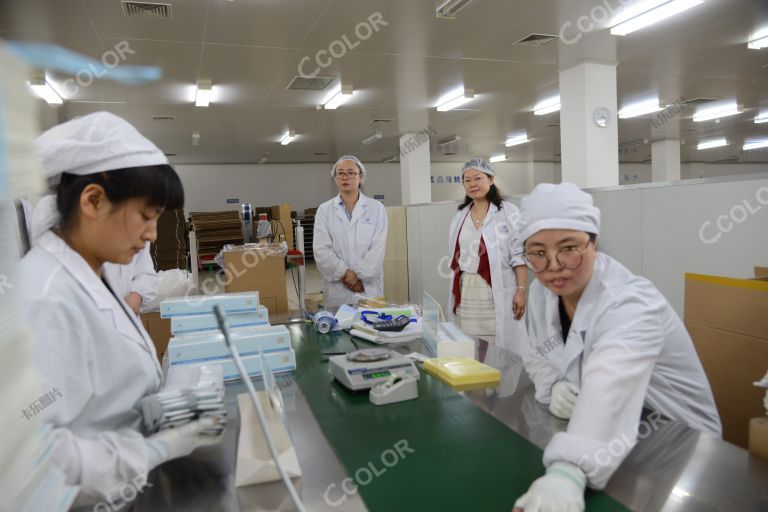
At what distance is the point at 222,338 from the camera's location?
61.7 inches

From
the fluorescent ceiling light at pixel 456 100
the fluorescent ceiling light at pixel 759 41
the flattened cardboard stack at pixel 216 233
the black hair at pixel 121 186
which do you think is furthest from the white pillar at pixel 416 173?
the black hair at pixel 121 186

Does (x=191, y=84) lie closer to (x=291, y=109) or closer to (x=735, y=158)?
(x=291, y=109)

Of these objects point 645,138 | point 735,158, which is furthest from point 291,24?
point 735,158

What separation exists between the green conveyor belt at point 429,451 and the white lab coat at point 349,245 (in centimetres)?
193

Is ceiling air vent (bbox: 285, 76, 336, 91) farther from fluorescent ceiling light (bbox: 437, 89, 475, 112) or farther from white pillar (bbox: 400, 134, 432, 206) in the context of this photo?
white pillar (bbox: 400, 134, 432, 206)

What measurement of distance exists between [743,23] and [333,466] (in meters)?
5.14

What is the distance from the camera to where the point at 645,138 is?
1074cm

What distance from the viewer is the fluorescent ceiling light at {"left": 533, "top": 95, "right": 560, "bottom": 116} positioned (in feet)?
23.1

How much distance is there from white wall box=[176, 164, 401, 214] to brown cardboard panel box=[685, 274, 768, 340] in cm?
1257

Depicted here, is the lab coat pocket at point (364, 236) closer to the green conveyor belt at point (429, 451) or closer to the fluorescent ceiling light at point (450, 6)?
the fluorescent ceiling light at point (450, 6)

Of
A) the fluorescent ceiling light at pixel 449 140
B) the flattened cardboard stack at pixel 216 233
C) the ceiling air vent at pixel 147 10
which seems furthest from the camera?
the fluorescent ceiling light at pixel 449 140

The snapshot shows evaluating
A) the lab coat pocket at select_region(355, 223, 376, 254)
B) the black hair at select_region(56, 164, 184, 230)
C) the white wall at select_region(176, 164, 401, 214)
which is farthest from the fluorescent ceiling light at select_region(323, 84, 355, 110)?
the white wall at select_region(176, 164, 401, 214)

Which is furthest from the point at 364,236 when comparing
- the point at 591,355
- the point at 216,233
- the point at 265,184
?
the point at 265,184

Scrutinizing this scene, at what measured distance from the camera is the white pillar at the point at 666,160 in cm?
1041
